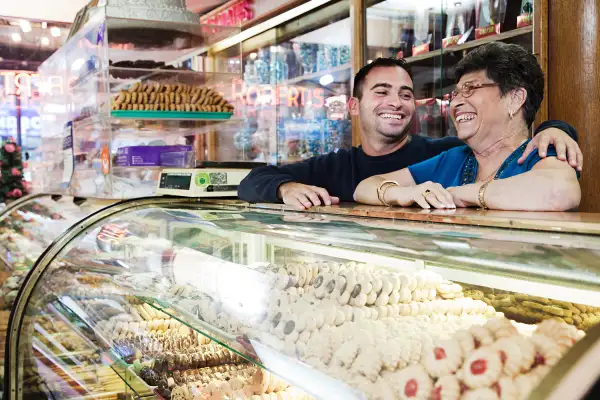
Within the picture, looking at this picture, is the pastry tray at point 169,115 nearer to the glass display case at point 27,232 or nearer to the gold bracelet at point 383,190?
the glass display case at point 27,232

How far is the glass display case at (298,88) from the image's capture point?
4.31 metres

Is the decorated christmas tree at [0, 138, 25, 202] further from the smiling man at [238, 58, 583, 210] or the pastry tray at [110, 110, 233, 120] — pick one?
the smiling man at [238, 58, 583, 210]

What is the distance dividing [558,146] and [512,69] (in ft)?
1.12

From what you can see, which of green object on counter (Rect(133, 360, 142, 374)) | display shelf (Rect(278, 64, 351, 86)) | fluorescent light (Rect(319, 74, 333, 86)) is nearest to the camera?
green object on counter (Rect(133, 360, 142, 374))

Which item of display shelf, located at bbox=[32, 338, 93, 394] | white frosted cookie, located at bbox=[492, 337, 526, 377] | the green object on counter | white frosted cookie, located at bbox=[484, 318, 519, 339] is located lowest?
display shelf, located at bbox=[32, 338, 93, 394]

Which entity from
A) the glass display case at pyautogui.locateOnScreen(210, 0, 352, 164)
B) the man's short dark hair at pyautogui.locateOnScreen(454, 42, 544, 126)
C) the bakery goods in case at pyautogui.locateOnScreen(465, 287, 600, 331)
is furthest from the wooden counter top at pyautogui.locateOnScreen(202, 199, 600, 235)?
the glass display case at pyautogui.locateOnScreen(210, 0, 352, 164)

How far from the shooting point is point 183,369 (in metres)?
1.94

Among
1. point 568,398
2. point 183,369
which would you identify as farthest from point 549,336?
point 183,369

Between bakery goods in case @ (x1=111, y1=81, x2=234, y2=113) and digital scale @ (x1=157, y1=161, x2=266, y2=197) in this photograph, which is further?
bakery goods in case @ (x1=111, y1=81, x2=234, y2=113)

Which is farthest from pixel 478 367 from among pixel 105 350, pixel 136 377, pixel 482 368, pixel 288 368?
pixel 105 350

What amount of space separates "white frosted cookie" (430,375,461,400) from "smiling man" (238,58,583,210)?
1.20 meters

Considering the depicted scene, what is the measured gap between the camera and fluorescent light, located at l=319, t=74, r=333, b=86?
4.43m

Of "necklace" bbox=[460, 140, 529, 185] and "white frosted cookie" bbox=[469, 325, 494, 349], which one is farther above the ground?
"necklace" bbox=[460, 140, 529, 185]

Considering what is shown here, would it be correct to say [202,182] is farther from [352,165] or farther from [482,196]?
[482,196]
